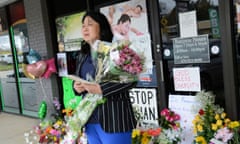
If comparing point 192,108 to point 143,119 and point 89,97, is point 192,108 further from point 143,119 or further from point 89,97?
point 89,97

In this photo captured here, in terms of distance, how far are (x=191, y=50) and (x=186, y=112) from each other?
2.18 ft

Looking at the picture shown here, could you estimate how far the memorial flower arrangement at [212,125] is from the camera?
98.7 inches

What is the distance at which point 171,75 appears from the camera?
11.0 ft

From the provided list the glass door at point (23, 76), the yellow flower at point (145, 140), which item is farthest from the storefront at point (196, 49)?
the glass door at point (23, 76)

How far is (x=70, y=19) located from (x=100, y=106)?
2.97m

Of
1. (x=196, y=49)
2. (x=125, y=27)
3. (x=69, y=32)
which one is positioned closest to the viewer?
(x=196, y=49)

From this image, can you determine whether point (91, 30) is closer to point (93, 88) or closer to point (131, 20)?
point (93, 88)

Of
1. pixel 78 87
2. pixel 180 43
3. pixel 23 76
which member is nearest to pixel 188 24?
pixel 180 43

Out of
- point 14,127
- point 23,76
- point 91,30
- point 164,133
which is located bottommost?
point 14,127

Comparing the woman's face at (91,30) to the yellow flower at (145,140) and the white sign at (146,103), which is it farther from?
the white sign at (146,103)

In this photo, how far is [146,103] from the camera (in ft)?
12.1

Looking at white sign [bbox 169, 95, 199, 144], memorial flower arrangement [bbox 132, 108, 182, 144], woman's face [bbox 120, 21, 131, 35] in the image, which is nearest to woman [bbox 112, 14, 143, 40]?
woman's face [bbox 120, 21, 131, 35]

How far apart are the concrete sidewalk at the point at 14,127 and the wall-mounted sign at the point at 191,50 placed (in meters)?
2.48

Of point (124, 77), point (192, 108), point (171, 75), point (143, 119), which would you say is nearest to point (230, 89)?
point (192, 108)
